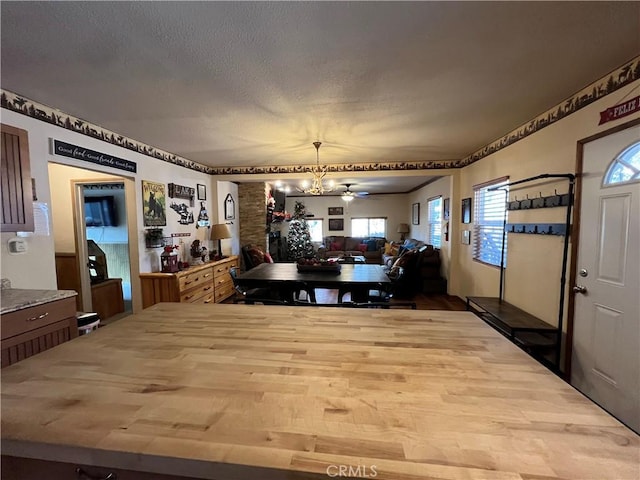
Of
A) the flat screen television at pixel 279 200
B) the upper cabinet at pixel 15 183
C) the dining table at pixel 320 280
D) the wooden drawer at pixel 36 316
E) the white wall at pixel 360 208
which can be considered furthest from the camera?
the white wall at pixel 360 208

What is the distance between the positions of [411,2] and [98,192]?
4.99 m

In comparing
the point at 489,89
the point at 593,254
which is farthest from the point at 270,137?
the point at 593,254

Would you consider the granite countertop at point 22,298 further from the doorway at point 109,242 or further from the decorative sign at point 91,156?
the doorway at point 109,242

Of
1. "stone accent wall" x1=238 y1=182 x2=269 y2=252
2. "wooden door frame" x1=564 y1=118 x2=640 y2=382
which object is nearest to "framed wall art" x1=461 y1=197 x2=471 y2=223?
"wooden door frame" x1=564 y1=118 x2=640 y2=382

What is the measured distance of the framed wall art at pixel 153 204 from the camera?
12.1 ft

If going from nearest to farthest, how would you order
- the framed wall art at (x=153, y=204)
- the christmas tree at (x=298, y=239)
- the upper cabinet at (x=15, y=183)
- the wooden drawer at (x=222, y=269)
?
1. the upper cabinet at (x=15, y=183)
2. the framed wall art at (x=153, y=204)
3. the wooden drawer at (x=222, y=269)
4. the christmas tree at (x=298, y=239)

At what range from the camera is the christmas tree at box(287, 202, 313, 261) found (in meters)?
8.17

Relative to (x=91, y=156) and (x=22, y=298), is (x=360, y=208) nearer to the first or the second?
(x=91, y=156)

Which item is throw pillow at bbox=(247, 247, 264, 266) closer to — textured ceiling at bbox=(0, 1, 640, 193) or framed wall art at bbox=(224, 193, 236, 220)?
framed wall art at bbox=(224, 193, 236, 220)

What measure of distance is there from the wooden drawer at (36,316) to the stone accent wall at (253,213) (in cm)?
425

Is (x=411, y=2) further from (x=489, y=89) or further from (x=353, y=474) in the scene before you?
(x=353, y=474)

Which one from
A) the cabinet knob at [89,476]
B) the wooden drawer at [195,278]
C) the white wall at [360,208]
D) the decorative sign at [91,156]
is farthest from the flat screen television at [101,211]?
the white wall at [360,208]

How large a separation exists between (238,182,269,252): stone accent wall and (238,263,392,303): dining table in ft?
8.79

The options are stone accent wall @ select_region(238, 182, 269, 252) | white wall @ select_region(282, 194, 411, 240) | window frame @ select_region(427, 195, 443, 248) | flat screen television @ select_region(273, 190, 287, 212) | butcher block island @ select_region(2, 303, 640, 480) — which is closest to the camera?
butcher block island @ select_region(2, 303, 640, 480)
